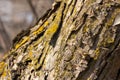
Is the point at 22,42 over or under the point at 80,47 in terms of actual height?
over

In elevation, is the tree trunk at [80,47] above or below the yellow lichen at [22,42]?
below

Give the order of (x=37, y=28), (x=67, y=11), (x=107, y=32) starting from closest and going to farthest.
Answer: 1. (x=107, y=32)
2. (x=67, y=11)
3. (x=37, y=28)

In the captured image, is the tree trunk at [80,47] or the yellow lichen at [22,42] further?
the yellow lichen at [22,42]

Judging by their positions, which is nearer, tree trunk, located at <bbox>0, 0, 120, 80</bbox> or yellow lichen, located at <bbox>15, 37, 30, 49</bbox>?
tree trunk, located at <bbox>0, 0, 120, 80</bbox>

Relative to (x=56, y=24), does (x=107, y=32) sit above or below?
below

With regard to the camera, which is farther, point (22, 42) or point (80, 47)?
point (22, 42)

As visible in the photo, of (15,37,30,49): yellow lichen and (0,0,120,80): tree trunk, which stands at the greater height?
(15,37,30,49): yellow lichen

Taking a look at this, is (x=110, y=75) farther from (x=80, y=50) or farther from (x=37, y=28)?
(x=37, y=28)

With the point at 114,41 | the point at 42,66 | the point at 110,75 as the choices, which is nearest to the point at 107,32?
the point at 114,41
